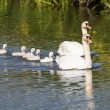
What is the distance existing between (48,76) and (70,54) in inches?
108

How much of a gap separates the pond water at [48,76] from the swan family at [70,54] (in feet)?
0.82

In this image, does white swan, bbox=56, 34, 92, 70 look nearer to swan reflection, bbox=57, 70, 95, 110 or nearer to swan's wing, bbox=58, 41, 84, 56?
swan reflection, bbox=57, 70, 95, 110

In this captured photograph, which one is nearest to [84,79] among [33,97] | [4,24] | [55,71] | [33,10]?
[55,71]

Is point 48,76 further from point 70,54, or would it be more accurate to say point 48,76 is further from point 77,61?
point 70,54

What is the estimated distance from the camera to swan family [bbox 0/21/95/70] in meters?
18.7

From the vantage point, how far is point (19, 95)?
1508 centimetres

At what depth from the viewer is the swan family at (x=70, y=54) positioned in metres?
18.7

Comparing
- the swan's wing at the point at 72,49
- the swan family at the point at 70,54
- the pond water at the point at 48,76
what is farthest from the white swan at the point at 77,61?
the swan's wing at the point at 72,49

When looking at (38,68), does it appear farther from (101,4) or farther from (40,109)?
(101,4)

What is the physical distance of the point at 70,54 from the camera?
20.2 m

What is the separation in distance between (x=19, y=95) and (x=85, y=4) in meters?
25.9

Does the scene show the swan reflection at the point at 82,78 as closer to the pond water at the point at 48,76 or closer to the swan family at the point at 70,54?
the pond water at the point at 48,76

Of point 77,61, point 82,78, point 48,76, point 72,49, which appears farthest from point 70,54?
point 82,78

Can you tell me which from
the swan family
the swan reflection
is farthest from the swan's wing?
the swan reflection
